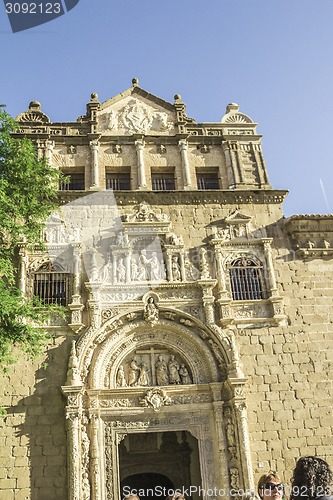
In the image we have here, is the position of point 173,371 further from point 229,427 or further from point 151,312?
point 229,427

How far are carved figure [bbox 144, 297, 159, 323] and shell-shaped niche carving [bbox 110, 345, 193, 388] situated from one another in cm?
83

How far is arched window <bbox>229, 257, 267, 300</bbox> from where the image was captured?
15.0m

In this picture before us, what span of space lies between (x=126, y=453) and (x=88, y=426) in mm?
3450

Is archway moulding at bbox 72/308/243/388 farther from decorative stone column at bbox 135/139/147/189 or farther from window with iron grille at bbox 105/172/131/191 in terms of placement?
window with iron grille at bbox 105/172/131/191

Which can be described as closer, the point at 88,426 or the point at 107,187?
the point at 88,426

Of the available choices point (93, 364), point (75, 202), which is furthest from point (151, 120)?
point (93, 364)

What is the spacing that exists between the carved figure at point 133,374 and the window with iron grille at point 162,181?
18.8 feet

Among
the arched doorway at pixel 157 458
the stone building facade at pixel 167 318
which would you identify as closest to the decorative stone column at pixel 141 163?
the stone building facade at pixel 167 318

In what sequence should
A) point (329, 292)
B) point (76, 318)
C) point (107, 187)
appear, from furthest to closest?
point (107, 187) → point (329, 292) → point (76, 318)

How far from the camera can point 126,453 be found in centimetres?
1588

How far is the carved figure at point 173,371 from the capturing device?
14055 millimetres

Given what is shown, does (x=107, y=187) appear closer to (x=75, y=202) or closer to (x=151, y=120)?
(x=75, y=202)

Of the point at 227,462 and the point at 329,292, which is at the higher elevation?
the point at 329,292

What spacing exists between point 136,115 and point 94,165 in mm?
2539
